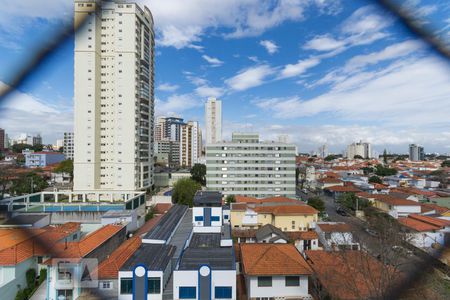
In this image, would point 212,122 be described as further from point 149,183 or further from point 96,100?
point 96,100

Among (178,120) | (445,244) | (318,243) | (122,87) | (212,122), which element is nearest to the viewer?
(445,244)

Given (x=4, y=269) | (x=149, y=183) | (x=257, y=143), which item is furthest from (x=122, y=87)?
(x=4, y=269)

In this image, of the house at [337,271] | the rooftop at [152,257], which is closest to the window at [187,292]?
the rooftop at [152,257]

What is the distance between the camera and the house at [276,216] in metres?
13.1

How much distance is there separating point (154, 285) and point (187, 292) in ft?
2.14

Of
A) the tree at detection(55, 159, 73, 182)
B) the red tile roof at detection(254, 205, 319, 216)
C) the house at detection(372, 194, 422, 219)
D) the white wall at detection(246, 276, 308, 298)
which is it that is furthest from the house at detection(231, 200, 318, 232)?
the tree at detection(55, 159, 73, 182)

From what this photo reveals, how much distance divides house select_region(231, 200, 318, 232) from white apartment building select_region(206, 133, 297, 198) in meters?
6.45

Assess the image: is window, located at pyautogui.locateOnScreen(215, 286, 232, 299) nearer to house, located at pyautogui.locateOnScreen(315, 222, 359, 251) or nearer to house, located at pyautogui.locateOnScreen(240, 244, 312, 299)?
house, located at pyautogui.locateOnScreen(240, 244, 312, 299)

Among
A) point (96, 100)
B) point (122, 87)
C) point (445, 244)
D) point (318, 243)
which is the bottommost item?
point (318, 243)

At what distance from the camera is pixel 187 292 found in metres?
5.49

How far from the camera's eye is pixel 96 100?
15.2 metres

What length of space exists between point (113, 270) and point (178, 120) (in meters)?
54.6

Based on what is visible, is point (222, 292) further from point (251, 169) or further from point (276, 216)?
point (251, 169)

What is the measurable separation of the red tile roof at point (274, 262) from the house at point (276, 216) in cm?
573
